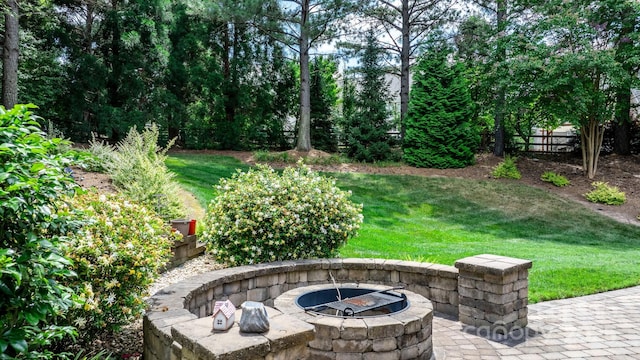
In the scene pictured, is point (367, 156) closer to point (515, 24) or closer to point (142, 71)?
point (515, 24)

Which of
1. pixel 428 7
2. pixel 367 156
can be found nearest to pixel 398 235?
pixel 367 156

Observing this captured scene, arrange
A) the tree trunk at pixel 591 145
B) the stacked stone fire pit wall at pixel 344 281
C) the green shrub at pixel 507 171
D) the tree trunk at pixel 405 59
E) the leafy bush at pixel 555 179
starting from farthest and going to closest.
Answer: the tree trunk at pixel 405 59
the green shrub at pixel 507 171
the tree trunk at pixel 591 145
the leafy bush at pixel 555 179
the stacked stone fire pit wall at pixel 344 281

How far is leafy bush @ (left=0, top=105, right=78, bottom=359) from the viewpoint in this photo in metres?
2.17

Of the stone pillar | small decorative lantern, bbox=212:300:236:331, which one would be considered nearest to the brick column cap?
the stone pillar

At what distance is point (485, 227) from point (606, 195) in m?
4.40

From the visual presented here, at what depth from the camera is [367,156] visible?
15781 millimetres

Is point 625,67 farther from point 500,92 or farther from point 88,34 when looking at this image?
point 88,34

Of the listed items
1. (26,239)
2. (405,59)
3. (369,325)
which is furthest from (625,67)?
(26,239)

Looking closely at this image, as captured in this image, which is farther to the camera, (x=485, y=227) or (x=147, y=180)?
(x=485, y=227)

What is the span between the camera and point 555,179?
1360cm

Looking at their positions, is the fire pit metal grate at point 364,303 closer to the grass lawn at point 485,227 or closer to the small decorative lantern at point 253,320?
the small decorative lantern at point 253,320

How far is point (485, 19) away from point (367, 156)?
6.52 metres

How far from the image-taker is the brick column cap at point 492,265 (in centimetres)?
444

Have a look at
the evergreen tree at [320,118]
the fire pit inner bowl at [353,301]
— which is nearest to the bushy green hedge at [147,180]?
the fire pit inner bowl at [353,301]
